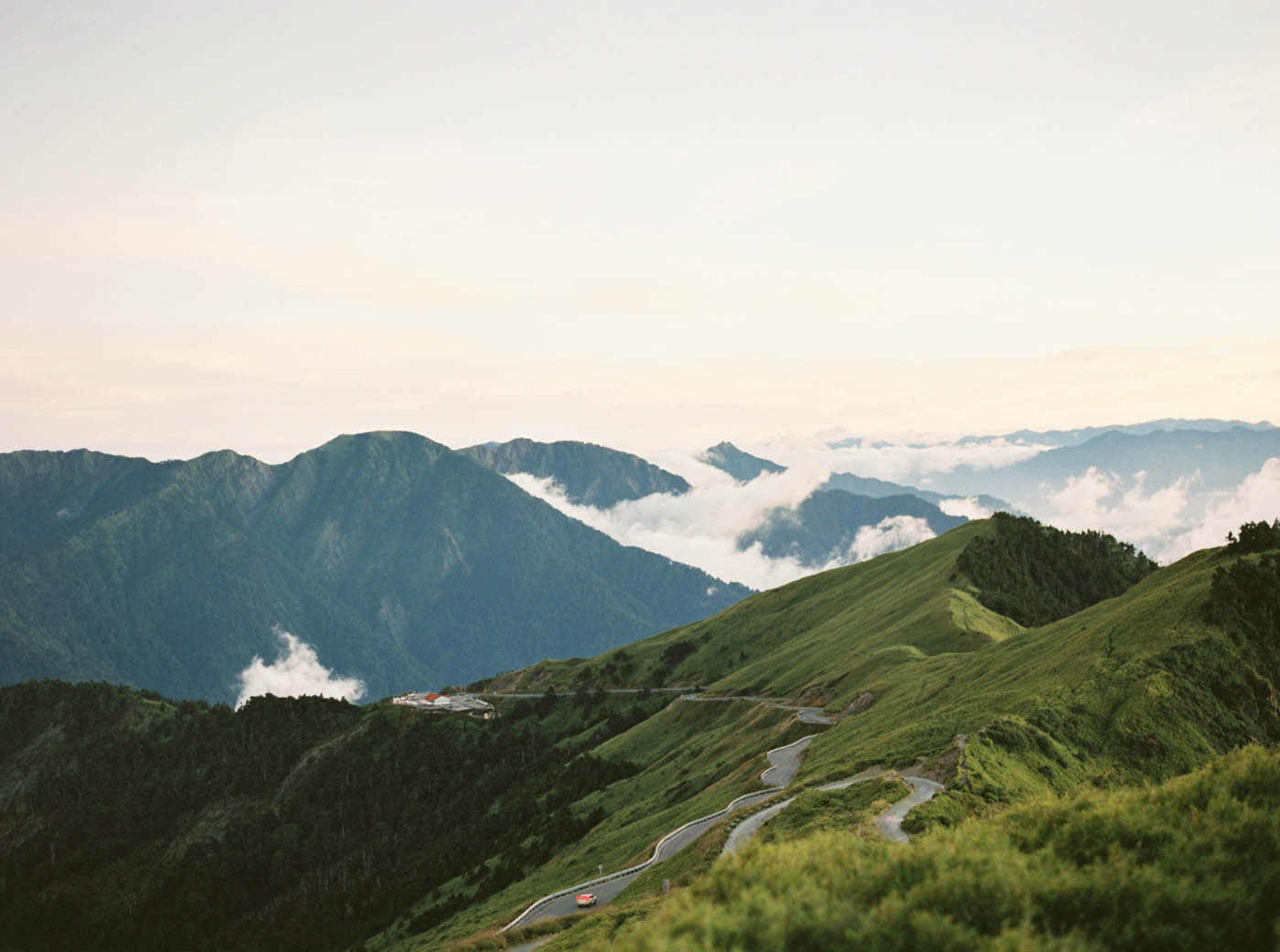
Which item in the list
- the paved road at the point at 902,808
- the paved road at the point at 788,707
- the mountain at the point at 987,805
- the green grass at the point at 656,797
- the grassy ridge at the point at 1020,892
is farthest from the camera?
the paved road at the point at 788,707

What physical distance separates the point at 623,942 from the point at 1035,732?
45.0 metres

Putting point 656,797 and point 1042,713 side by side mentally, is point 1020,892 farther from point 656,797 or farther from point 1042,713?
point 656,797

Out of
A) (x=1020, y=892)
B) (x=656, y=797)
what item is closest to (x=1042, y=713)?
(x=1020, y=892)

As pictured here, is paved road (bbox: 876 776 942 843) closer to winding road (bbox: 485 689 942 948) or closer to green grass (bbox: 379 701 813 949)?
winding road (bbox: 485 689 942 948)

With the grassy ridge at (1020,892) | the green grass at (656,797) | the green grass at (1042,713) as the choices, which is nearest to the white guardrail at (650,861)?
the green grass at (656,797)

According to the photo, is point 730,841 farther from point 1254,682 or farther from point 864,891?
point 1254,682

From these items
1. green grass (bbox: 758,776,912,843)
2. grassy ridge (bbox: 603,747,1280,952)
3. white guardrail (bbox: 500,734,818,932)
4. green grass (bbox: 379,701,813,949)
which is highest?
grassy ridge (bbox: 603,747,1280,952)

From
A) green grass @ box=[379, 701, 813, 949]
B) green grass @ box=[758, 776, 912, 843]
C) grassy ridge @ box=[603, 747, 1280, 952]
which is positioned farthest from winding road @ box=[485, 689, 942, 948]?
grassy ridge @ box=[603, 747, 1280, 952]

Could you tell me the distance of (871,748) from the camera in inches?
3061

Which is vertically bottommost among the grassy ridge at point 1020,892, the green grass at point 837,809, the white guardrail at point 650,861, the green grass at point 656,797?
the green grass at point 656,797

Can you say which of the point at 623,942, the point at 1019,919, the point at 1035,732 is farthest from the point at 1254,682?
the point at 623,942

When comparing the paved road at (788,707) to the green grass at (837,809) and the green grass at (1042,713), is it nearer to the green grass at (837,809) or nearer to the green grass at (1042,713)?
the green grass at (1042,713)

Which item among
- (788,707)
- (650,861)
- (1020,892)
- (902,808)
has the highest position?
(1020,892)

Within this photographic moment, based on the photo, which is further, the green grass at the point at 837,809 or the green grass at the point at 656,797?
the green grass at the point at 656,797
